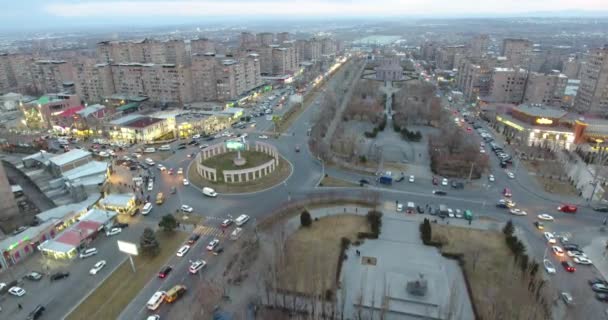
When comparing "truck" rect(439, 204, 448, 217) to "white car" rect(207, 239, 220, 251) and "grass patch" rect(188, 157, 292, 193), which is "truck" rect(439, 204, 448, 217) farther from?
"white car" rect(207, 239, 220, 251)

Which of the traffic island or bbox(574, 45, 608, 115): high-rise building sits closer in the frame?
the traffic island

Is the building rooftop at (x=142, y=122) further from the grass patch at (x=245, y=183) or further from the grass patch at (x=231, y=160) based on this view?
the grass patch at (x=245, y=183)

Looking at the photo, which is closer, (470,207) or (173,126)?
(470,207)

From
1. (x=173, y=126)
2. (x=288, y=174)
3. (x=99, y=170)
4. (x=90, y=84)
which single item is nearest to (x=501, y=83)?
(x=288, y=174)

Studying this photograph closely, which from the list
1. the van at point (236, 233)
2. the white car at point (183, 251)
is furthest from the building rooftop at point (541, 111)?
the white car at point (183, 251)

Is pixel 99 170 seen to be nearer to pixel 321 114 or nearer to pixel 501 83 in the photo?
pixel 321 114

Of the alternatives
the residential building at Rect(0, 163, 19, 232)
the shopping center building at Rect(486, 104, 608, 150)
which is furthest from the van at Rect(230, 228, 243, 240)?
the shopping center building at Rect(486, 104, 608, 150)
